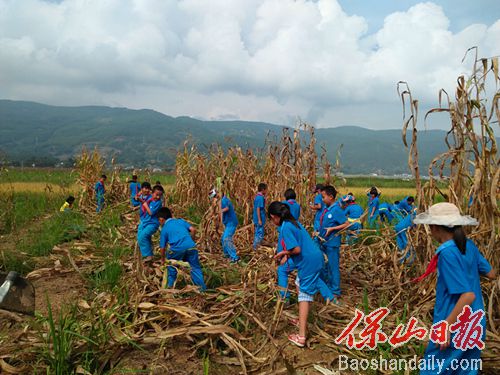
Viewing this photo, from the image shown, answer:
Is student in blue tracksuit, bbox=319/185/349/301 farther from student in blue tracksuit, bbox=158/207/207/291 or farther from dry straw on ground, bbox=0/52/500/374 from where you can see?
student in blue tracksuit, bbox=158/207/207/291

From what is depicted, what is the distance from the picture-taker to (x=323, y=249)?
5.08 meters

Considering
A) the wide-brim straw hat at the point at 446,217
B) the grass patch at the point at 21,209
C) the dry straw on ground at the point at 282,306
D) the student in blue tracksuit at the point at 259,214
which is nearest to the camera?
the wide-brim straw hat at the point at 446,217

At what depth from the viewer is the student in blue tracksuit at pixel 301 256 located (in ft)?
11.8

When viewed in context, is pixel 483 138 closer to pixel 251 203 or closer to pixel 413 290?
pixel 413 290

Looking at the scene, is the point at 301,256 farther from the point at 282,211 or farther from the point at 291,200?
the point at 291,200

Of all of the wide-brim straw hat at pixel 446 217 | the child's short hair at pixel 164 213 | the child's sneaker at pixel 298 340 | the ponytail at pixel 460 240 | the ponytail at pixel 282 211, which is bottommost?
the child's sneaker at pixel 298 340

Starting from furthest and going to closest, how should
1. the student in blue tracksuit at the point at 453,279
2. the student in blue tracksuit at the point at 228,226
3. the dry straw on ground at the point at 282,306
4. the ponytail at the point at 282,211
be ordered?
the student in blue tracksuit at the point at 228,226
the ponytail at the point at 282,211
the dry straw on ground at the point at 282,306
the student in blue tracksuit at the point at 453,279

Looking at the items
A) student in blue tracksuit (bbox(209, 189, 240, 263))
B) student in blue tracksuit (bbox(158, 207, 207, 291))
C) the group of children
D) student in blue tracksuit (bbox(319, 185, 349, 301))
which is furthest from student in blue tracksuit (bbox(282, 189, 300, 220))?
student in blue tracksuit (bbox(158, 207, 207, 291))

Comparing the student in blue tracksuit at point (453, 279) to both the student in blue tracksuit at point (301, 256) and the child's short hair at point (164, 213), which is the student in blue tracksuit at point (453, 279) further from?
the child's short hair at point (164, 213)

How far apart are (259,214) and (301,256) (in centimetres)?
328

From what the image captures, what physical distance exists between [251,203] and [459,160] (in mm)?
5449

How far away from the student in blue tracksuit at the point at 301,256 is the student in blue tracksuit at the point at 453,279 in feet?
4.53

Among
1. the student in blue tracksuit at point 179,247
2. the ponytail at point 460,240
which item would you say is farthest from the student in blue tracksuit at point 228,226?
the ponytail at point 460,240

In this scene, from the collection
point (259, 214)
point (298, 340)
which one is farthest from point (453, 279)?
point (259, 214)
